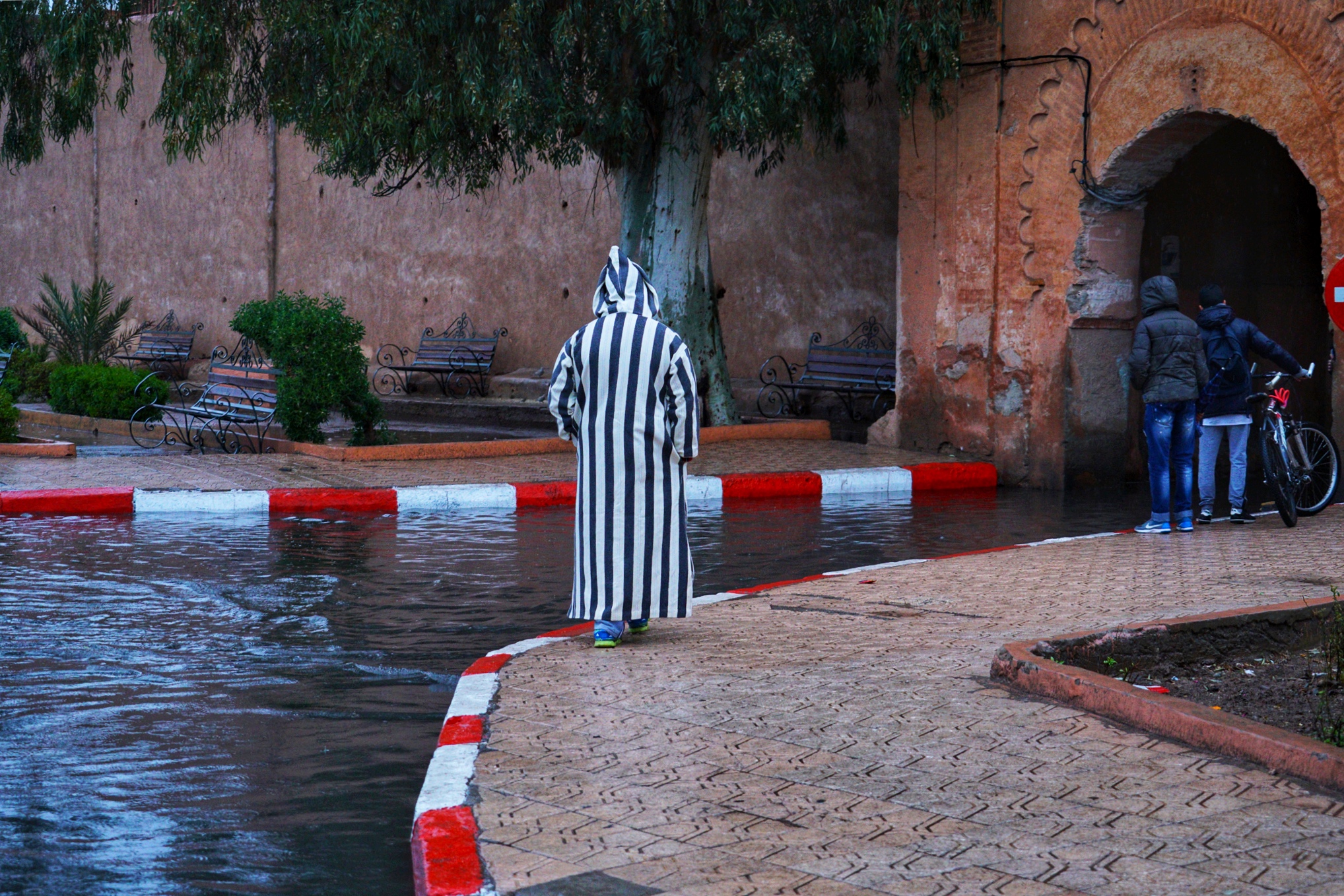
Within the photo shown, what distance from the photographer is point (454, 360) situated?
68.8ft

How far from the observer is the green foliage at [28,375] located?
1978 cm

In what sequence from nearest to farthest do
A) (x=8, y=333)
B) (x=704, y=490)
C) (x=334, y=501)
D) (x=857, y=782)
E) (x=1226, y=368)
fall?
(x=857, y=782) → (x=1226, y=368) → (x=334, y=501) → (x=704, y=490) → (x=8, y=333)

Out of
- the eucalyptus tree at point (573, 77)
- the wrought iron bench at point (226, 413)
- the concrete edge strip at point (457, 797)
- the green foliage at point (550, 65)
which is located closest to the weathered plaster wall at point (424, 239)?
the eucalyptus tree at point (573, 77)

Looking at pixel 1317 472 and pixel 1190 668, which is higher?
pixel 1317 472

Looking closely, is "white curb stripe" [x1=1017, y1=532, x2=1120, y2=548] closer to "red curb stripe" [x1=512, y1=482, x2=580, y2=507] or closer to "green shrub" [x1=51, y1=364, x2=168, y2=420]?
"red curb stripe" [x1=512, y1=482, x2=580, y2=507]

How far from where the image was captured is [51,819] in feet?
13.4

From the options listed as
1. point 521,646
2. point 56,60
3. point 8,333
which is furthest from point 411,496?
point 8,333

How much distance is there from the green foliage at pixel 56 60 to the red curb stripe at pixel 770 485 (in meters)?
7.38

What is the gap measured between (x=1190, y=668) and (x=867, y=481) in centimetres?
697

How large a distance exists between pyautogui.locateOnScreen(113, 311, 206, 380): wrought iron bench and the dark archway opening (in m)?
17.7

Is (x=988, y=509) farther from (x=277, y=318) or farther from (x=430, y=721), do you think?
(x=430, y=721)

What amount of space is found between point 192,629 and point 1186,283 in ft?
35.5

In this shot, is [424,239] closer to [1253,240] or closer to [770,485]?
[770,485]

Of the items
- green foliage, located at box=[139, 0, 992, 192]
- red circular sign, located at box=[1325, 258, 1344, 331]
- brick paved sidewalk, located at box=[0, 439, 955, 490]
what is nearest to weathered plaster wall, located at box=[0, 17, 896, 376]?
green foliage, located at box=[139, 0, 992, 192]
